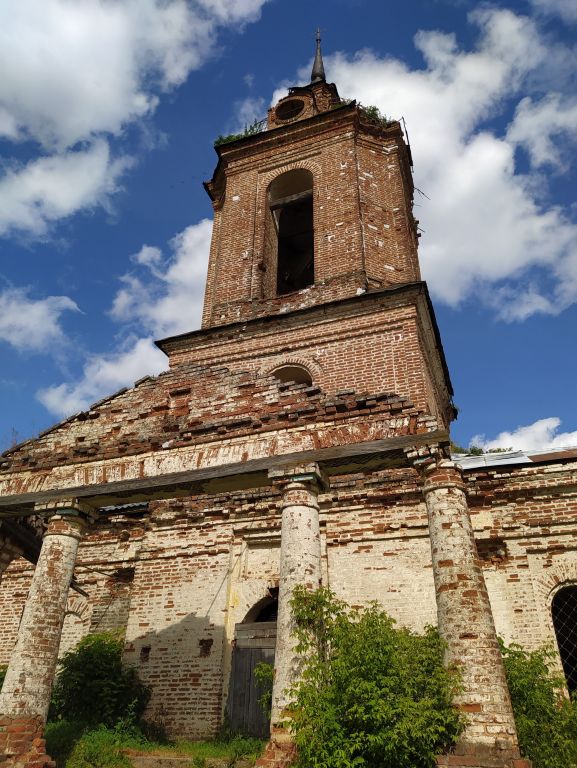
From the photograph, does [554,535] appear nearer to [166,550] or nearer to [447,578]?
[447,578]

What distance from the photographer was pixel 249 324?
12.7m

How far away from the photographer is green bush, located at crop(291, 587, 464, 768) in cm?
479

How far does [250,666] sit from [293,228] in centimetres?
1190

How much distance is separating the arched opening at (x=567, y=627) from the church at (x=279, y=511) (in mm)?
27

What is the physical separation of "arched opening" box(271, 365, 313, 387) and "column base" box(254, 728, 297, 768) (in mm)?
7170

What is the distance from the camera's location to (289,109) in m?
17.6

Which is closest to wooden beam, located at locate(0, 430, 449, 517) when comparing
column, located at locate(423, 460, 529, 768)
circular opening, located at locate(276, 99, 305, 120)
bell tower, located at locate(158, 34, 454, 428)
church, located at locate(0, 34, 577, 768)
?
church, located at locate(0, 34, 577, 768)

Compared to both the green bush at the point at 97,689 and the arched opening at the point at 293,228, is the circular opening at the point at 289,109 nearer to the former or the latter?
the arched opening at the point at 293,228

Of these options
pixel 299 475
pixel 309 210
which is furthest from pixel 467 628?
pixel 309 210

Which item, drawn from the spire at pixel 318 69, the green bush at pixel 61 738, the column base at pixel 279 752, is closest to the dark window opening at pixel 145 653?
the green bush at pixel 61 738

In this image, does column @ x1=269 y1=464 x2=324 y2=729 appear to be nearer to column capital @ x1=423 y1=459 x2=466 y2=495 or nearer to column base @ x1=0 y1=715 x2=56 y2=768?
column capital @ x1=423 y1=459 x2=466 y2=495

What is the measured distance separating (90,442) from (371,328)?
19.1 feet

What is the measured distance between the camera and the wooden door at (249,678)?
28.0ft

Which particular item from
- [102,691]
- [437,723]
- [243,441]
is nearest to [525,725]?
[437,723]
